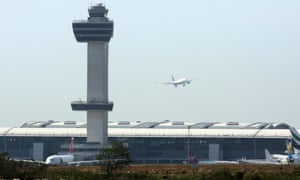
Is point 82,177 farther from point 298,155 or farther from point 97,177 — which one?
point 298,155

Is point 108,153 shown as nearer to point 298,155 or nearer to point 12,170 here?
point 12,170

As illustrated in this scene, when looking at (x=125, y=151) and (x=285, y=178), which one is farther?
(x=125, y=151)

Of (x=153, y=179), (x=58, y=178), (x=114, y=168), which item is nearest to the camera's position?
(x=58, y=178)

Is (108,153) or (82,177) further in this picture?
(108,153)

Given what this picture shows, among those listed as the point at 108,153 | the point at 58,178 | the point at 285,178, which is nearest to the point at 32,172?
the point at 58,178

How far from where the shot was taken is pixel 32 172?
322 feet

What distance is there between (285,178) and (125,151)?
23976 mm

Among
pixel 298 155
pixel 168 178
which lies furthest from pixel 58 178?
pixel 298 155

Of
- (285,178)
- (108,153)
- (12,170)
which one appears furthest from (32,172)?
(285,178)

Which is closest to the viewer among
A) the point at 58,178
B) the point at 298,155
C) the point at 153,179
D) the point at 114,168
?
the point at 58,178

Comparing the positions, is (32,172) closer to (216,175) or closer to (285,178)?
(216,175)

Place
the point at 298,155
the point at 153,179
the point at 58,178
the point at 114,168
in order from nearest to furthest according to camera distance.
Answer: the point at 58,178 → the point at 153,179 → the point at 114,168 → the point at 298,155

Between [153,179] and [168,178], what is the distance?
3247 mm

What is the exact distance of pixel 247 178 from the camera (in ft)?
304
